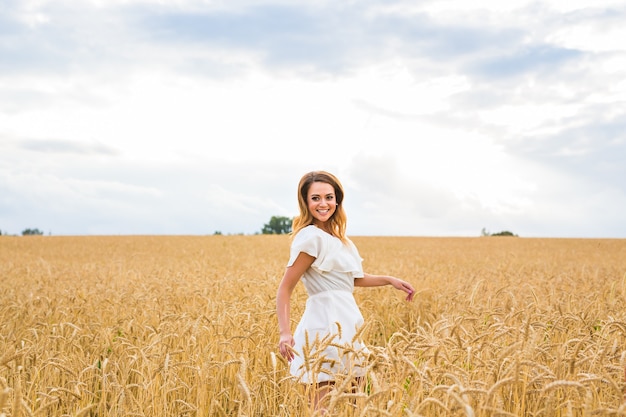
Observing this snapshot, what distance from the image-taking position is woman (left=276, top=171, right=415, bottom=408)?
10.8 feet

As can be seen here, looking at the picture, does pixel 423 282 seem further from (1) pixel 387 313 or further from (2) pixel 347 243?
(2) pixel 347 243

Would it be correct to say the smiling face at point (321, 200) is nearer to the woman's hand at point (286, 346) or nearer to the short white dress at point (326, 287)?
the short white dress at point (326, 287)

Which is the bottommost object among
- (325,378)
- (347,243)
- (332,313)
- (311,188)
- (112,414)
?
(112,414)

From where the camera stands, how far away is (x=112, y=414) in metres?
Answer: 3.35

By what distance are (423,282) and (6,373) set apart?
6455mm

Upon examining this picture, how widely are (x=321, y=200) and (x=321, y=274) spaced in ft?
1.58

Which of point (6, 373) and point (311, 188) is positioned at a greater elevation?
point (311, 188)

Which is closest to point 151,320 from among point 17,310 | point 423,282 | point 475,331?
point 17,310

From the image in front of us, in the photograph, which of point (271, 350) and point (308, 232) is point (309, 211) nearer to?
point (308, 232)

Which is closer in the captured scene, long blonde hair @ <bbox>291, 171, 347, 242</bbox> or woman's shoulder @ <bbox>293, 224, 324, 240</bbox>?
woman's shoulder @ <bbox>293, 224, 324, 240</bbox>

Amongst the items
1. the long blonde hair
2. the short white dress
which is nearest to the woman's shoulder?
the short white dress

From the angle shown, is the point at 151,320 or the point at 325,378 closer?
the point at 325,378

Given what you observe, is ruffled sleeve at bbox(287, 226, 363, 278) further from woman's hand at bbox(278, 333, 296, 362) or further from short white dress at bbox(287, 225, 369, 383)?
woman's hand at bbox(278, 333, 296, 362)

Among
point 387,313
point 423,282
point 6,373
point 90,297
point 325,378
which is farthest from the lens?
point 423,282
